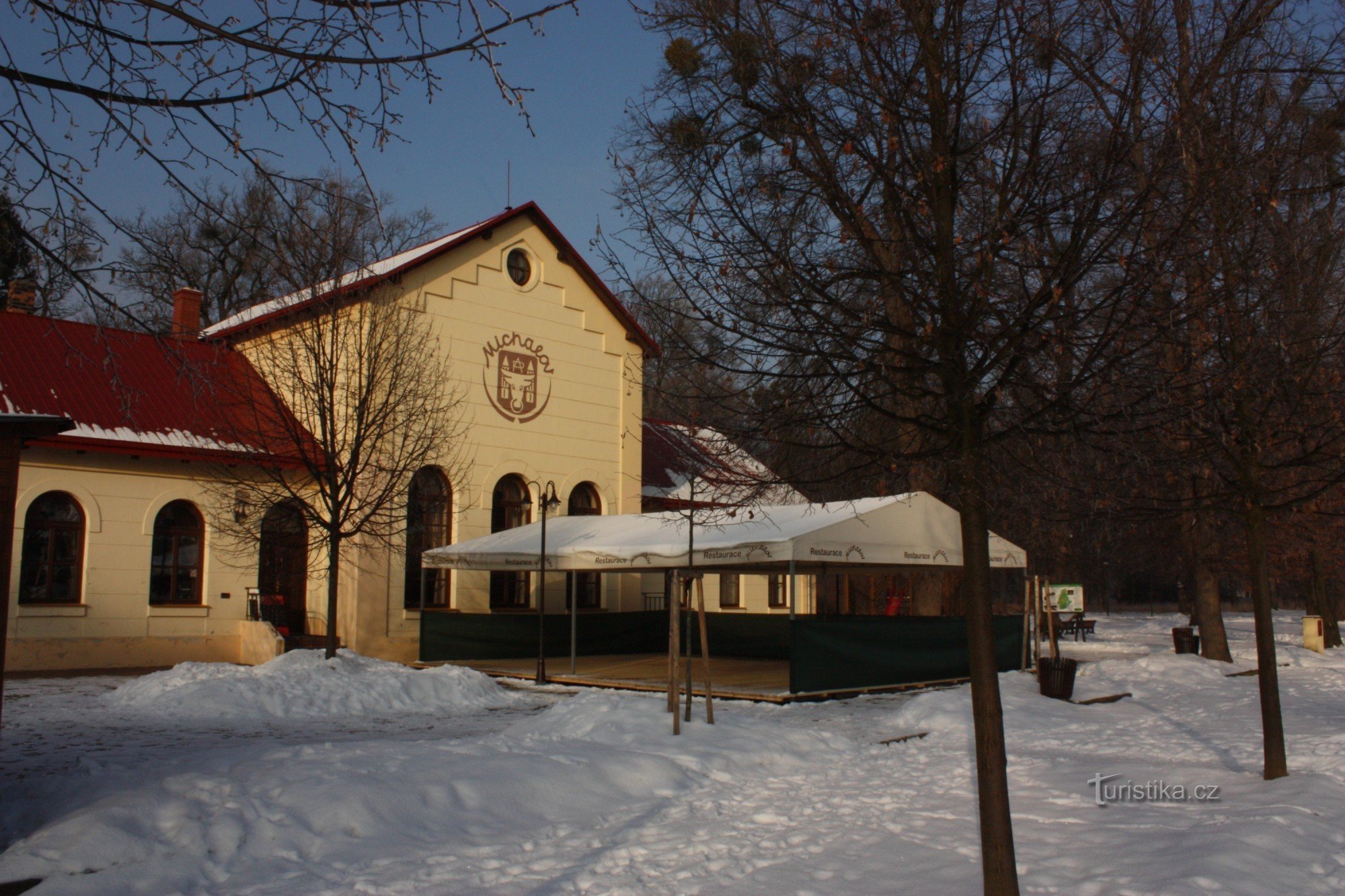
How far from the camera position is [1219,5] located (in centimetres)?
820

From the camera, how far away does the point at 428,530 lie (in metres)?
23.3

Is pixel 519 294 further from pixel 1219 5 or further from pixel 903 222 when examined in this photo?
pixel 903 222

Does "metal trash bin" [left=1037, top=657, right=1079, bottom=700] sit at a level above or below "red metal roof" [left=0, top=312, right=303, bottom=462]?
below

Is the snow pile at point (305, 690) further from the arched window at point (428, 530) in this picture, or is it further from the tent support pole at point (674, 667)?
the arched window at point (428, 530)

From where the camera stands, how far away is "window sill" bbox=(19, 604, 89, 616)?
18188 mm

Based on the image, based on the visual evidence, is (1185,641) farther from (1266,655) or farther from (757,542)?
(1266,655)

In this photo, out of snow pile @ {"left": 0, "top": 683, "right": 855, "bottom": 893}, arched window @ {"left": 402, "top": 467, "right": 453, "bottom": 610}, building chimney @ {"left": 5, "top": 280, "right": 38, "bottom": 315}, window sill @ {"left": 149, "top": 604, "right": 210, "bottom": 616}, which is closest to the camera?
building chimney @ {"left": 5, "top": 280, "right": 38, "bottom": 315}

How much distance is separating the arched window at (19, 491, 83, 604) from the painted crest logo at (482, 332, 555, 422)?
28.0 ft

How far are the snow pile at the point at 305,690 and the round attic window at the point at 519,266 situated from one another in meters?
10.9

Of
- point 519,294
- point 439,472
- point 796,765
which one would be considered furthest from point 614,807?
point 519,294

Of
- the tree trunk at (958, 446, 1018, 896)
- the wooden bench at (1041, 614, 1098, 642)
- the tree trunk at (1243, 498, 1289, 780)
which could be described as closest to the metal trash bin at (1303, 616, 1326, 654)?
the wooden bench at (1041, 614, 1098, 642)

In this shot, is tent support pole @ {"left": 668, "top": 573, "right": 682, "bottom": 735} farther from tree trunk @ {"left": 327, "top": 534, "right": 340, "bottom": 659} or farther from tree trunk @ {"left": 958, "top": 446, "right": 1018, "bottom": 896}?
tree trunk @ {"left": 327, "top": 534, "right": 340, "bottom": 659}

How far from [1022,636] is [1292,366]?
44.8 ft

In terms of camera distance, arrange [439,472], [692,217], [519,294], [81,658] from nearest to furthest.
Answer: [692,217]
[81,658]
[439,472]
[519,294]
